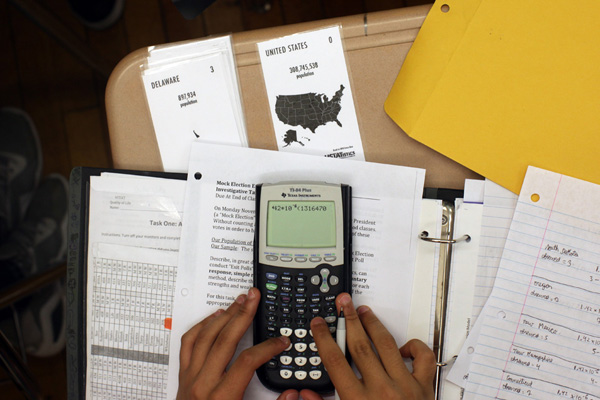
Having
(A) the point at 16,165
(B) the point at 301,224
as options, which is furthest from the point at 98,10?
(B) the point at 301,224

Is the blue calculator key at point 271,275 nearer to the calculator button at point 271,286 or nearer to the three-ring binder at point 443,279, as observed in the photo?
the calculator button at point 271,286

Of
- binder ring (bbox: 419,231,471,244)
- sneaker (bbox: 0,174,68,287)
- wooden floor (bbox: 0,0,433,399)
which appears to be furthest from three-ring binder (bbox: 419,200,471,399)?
sneaker (bbox: 0,174,68,287)

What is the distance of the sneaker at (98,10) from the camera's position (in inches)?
44.3

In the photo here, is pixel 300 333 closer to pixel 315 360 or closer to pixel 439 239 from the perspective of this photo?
pixel 315 360

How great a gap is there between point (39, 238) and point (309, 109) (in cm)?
85

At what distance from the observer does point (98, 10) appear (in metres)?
1.13

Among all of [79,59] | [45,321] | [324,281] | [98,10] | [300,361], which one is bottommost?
[45,321]

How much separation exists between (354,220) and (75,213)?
0.37 m

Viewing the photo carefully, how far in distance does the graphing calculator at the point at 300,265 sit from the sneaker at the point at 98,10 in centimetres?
83

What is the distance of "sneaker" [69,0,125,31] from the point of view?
44.3 inches

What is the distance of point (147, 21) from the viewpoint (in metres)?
1.14

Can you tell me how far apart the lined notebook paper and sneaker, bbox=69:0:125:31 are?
104 centimetres

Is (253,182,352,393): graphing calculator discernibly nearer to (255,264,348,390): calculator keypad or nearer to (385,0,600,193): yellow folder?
(255,264,348,390): calculator keypad

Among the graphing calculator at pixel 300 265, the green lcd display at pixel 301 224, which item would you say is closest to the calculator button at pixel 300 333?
the graphing calculator at pixel 300 265
